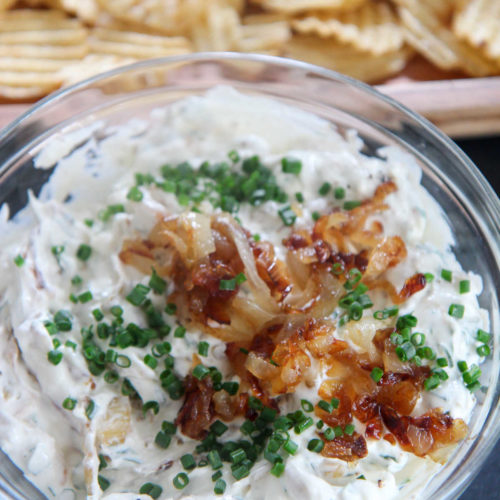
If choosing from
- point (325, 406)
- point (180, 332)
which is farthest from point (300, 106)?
point (325, 406)

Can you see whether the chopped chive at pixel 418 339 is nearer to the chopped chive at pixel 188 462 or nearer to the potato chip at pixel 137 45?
the chopped chive at pixel 188 462


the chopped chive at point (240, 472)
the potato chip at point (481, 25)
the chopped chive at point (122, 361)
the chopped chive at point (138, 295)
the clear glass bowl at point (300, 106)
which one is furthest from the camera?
the potato chip at point (481, 25)

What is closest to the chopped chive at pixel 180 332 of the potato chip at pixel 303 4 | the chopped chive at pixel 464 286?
the chopped chive at pixel 464 286

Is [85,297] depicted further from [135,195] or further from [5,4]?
[5,4]

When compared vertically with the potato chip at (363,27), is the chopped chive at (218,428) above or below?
below

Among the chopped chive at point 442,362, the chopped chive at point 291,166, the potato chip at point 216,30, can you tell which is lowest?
the chopped chive at point 442,362

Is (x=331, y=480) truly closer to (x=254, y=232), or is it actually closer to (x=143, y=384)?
(x=143, y=384)

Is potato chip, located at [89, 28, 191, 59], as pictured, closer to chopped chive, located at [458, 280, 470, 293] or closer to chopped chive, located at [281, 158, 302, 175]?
chopped chive, located at [281, 158, 302, 175]
